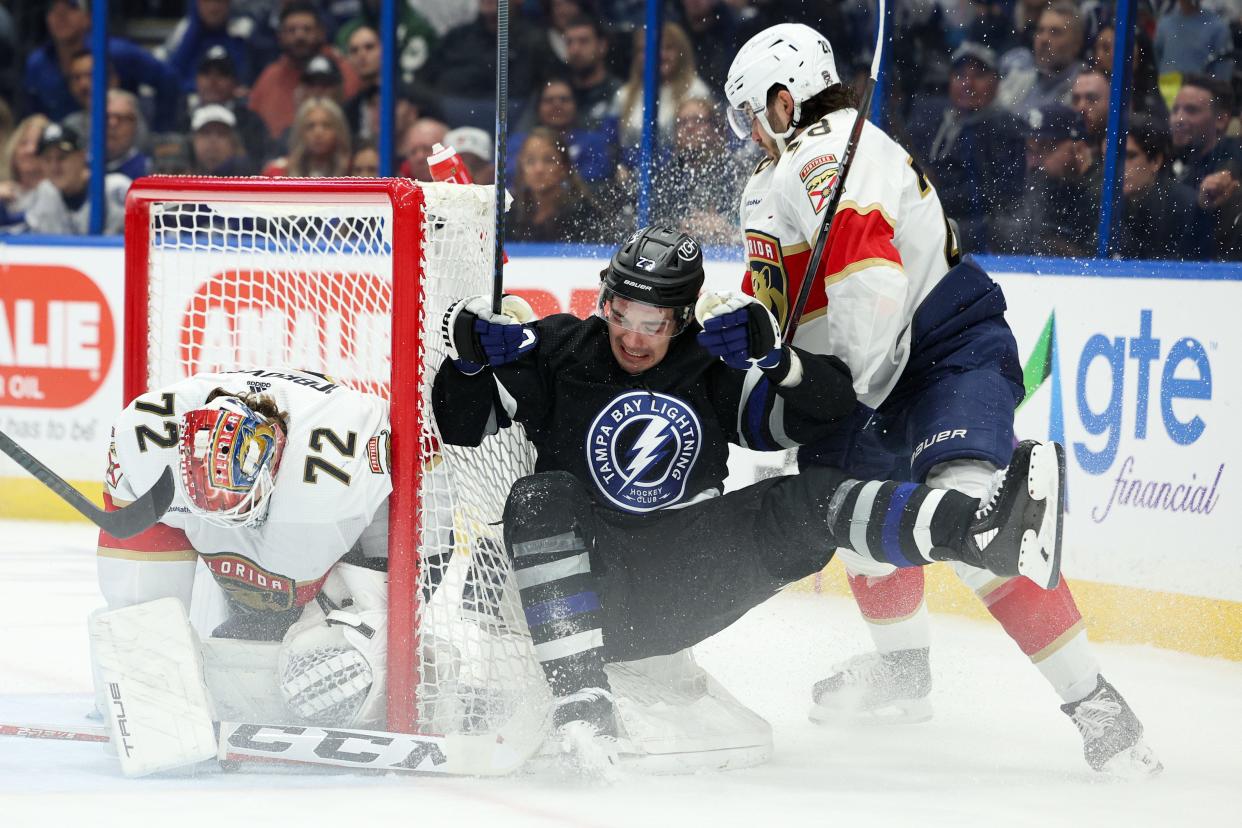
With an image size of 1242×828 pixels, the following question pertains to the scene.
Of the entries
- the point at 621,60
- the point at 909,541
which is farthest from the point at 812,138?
the point at 621,60

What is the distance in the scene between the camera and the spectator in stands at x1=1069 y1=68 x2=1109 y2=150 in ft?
13.1

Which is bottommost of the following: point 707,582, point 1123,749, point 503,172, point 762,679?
point 762,679

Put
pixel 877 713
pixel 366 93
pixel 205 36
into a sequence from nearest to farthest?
pixel 877 713
pixel 366 93
pixel 205 36

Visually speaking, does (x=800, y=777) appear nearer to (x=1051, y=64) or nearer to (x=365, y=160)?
(x=1051, y=64)

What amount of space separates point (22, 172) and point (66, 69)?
0.49 meters

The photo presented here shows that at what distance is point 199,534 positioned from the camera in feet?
8.36

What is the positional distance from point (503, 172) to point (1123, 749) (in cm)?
131

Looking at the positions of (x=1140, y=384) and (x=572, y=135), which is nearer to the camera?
(x=1140, y=384)

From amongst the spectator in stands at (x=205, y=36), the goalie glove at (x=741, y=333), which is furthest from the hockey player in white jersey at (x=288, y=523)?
the spectator in stands at (x=205, y=36)

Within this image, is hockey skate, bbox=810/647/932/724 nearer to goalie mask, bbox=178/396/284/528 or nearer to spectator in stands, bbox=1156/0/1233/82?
goalie mask, bbox=178/396/284/528

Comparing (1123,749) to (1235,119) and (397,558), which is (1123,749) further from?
(1235,119)

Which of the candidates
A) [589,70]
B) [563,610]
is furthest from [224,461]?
[589,70]

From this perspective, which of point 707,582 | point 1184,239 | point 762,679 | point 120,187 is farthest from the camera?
point 120,187

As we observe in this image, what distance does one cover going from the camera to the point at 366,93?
5.46 m
